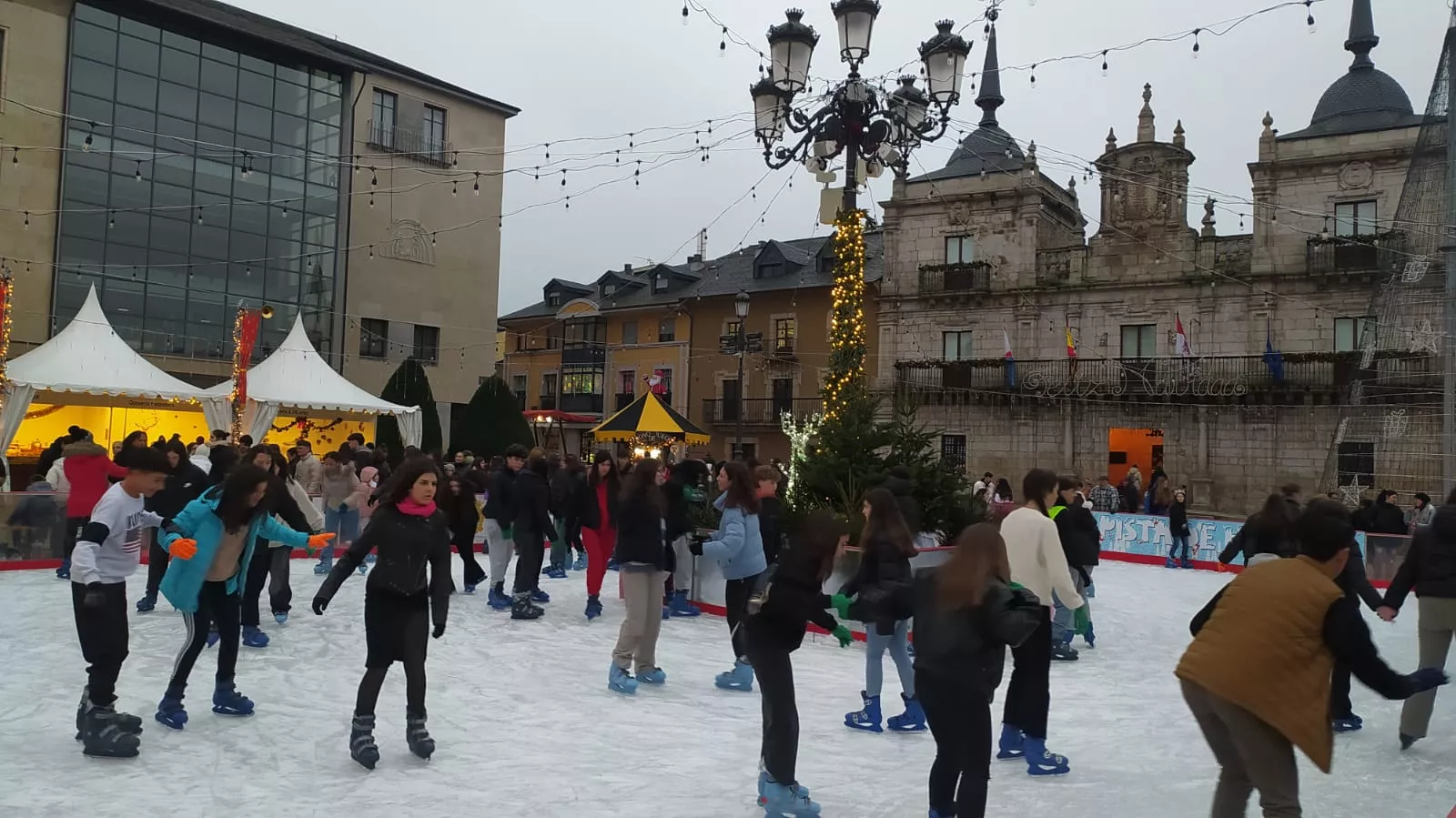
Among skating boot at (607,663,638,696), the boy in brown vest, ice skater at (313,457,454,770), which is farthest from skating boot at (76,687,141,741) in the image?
the boy in brown vest

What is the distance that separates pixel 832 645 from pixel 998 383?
2469 centimetres

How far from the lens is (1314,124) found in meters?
30.2

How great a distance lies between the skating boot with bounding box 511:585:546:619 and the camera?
9789 millimetres

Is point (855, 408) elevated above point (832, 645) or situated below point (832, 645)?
above

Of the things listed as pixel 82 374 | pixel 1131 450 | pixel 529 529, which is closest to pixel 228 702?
pixel 529 529

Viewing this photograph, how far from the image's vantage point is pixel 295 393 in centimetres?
2162

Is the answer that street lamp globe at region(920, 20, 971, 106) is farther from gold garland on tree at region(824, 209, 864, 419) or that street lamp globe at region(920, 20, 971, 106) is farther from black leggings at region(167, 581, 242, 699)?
black leggings at region(167, 581, 242, 699)

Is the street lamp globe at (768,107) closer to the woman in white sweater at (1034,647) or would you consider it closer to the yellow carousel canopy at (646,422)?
the woman in white sweater at (1034,647)

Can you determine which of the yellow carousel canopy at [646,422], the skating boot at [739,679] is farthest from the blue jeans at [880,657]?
the yellow carousel canopy at [646,422]

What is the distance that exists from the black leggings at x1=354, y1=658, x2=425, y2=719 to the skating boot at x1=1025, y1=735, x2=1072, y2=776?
3310mm

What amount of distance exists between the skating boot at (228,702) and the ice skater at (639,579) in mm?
2383

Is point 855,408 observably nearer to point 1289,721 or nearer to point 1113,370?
point 1289,721

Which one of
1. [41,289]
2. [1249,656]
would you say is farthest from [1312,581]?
[41,289]

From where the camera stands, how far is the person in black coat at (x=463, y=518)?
9.14 metres
